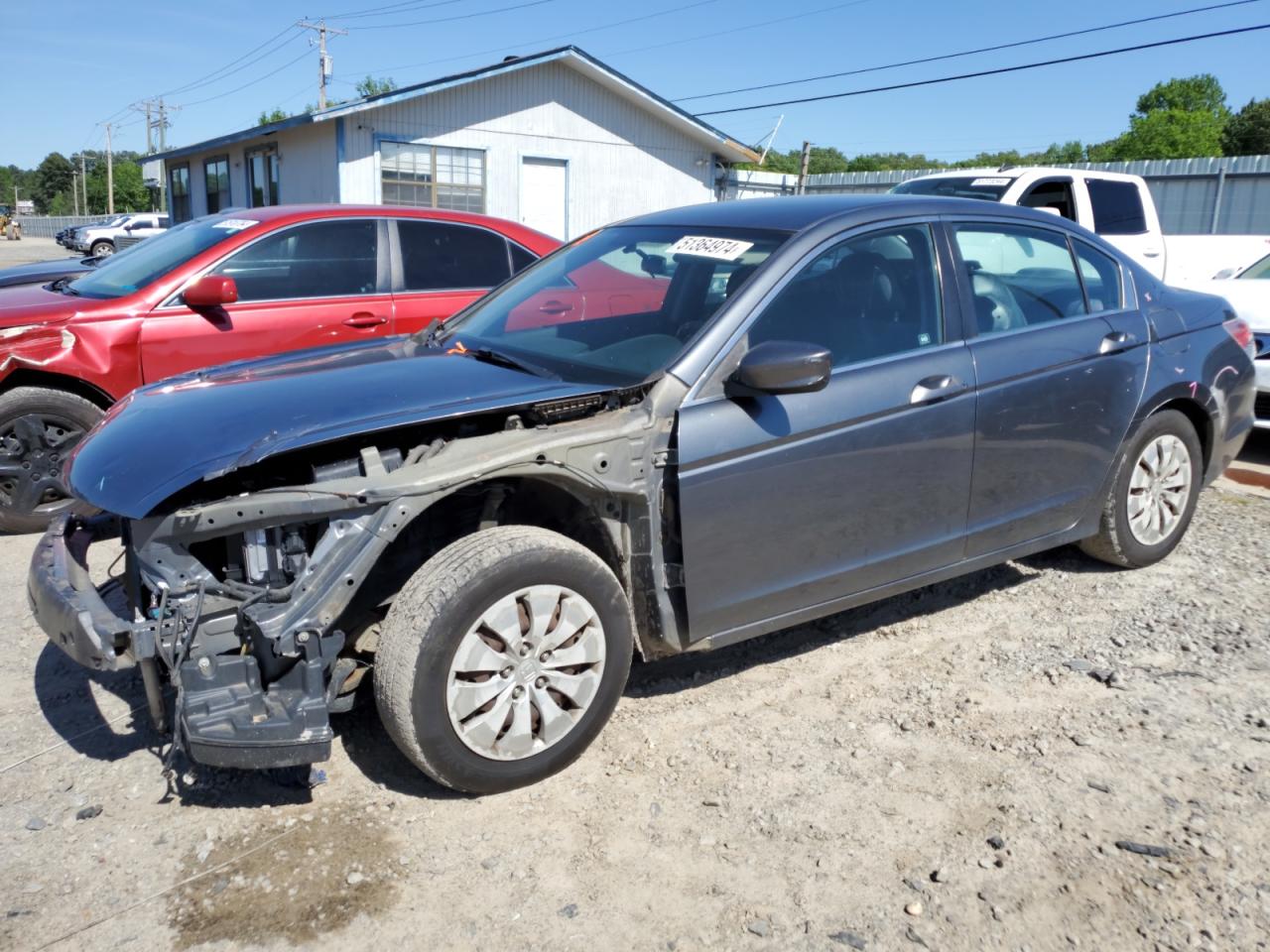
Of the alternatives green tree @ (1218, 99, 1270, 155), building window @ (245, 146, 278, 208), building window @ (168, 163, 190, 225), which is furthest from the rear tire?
green tree @ (1218, 99, 1270, 155)

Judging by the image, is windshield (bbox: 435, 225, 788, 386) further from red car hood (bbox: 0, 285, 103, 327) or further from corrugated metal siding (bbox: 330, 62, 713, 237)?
corrugated metal siding (bbox: 330, 62, 713, 237)

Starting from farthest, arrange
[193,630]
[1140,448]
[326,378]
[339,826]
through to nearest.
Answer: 1. [1140,448]
2. [326,378]
3. [339,826]
4. [193,630]

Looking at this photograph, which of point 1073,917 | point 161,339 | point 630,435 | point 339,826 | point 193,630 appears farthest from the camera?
point 161,339

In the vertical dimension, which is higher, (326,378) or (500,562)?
(326,378)

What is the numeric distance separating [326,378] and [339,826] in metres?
1.43

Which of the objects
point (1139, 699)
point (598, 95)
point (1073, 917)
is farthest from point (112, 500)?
point (598, 95)

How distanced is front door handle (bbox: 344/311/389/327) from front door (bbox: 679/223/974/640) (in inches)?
132

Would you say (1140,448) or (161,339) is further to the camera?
(161,339)

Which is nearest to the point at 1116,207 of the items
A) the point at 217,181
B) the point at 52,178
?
the point at 217,181

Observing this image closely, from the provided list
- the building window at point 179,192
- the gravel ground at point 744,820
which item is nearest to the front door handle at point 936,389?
the gravel ground at point 744,820

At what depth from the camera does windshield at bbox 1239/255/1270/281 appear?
8.77m

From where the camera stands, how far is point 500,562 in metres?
2.99

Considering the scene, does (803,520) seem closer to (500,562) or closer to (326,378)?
(500,562)

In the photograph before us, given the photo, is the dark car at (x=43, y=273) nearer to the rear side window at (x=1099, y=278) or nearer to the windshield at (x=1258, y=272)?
the rear side window at (x=1099, y=278)
